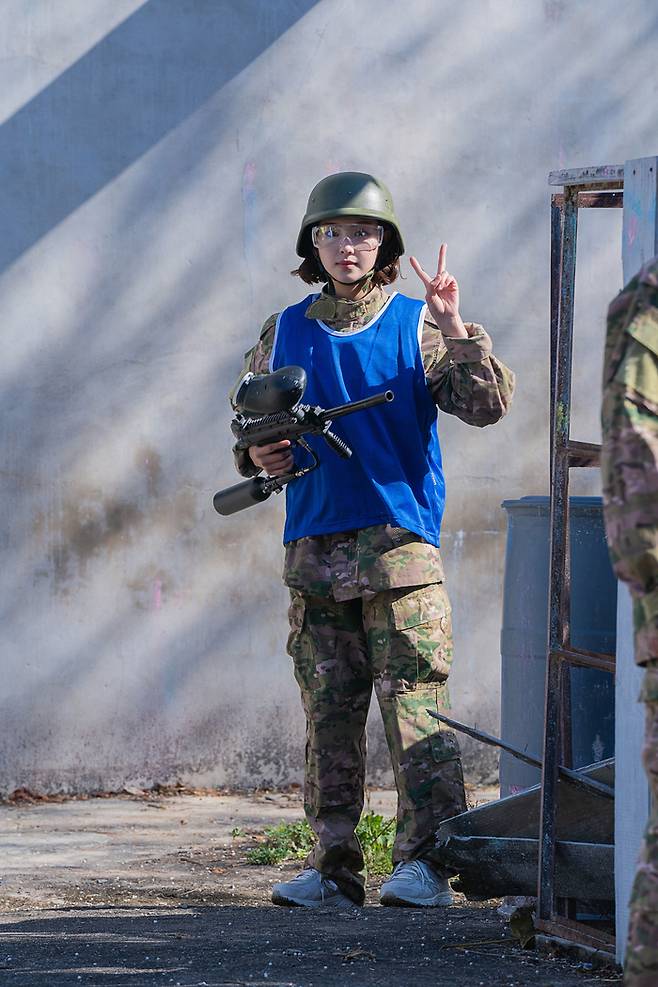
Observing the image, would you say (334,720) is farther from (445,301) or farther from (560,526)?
(445,301)

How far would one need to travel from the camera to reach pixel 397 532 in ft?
13.9

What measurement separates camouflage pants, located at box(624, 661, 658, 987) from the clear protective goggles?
2.45 meters

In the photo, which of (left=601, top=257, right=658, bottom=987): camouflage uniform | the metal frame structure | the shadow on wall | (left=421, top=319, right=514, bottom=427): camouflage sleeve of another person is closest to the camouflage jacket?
(left=421, top=319, right=514, bottom=427): camouflage sleeve of another person

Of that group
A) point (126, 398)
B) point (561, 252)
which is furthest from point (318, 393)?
point (126, 398)

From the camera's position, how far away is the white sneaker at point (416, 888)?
13.5 ft

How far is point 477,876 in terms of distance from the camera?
152 inches

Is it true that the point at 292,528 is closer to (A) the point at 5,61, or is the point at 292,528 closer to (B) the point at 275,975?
(B) the point at 275,975

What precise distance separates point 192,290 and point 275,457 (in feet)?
7.53

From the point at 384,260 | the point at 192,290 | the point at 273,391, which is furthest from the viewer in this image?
the point at 192,290

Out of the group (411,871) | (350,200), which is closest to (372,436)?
(350,200)

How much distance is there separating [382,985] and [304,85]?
4186 mm

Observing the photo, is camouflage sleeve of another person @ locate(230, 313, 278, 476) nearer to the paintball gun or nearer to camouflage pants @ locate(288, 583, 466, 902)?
the paintball gun

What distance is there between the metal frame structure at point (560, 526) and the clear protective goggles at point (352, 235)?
0.76 m

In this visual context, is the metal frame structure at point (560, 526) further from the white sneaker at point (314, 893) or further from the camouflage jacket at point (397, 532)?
the white sneaker at point (314, 893)
